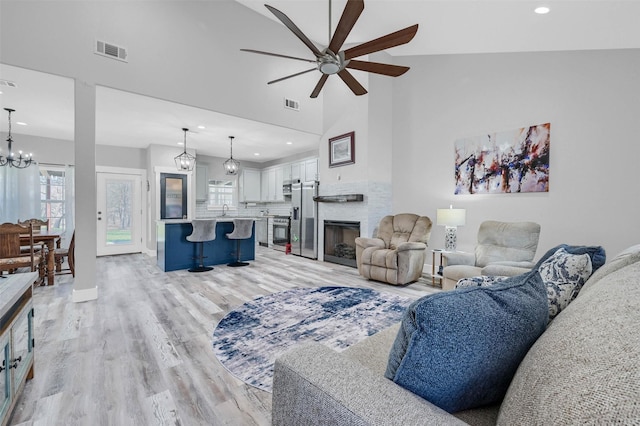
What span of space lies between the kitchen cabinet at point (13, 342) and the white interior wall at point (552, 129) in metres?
4.90

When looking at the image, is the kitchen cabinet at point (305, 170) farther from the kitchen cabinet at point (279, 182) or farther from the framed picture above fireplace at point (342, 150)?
the framed picture above fireplace at point (342, 150)

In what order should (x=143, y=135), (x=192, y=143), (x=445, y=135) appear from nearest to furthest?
1. (x=445, y=135)
2. (x=143, y=135)
3. (x=192, y=143)

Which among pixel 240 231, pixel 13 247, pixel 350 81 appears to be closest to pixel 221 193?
pixel 240 231

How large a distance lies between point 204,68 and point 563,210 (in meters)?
5.39

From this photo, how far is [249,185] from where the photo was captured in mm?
8930

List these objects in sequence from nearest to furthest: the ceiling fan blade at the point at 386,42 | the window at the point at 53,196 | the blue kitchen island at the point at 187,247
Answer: the ceiling fan blade at the point at 386,42, the blue kitchen island at the point at 187,247, the window at the point at 53,196

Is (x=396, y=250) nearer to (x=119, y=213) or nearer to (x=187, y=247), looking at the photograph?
(x=187, y=247)

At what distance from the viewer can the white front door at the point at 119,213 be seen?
6.54 m

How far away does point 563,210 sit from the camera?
12.0 feet

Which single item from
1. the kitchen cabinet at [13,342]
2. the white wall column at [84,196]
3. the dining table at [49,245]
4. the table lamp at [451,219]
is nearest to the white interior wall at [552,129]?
the table lamp at [451,219]

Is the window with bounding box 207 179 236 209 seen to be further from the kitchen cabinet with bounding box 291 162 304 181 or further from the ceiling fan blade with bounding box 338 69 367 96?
the ceiling fan blade with bounding box 338 69 367 96

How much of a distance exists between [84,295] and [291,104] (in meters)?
4.32

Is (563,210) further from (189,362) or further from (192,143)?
(192,143)

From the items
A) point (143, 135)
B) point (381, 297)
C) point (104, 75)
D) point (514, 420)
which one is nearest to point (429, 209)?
point (381, 297)
